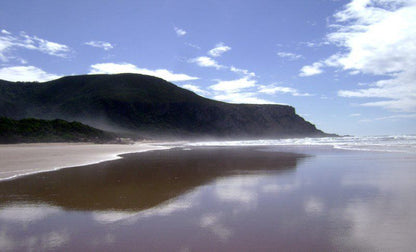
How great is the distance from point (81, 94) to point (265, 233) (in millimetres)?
103856

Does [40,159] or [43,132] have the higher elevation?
[43,132]

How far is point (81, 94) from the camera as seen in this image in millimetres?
99562

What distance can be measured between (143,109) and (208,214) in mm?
99781

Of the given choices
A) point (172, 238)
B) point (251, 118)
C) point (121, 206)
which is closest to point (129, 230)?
point (172, 238)

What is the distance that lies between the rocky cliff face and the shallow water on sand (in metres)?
81.8

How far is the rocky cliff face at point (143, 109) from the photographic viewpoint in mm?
89625

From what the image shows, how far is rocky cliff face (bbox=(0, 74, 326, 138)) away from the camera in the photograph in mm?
89625

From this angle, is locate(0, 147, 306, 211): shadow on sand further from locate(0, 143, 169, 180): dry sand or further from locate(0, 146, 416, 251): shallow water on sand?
locate(0, 143, 169, 180): dry sand

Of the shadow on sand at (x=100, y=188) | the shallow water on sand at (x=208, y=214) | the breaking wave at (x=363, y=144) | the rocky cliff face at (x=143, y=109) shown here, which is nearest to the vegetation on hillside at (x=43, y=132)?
the breaking wave at (x=363, y=144)

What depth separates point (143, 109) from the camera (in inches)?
4060

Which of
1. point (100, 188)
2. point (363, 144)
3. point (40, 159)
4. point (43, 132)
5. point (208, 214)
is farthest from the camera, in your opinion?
point (43, 132)

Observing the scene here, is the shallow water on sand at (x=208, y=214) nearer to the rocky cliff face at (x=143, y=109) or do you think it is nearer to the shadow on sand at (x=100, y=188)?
the shadow on sand at (x=100, y=188)

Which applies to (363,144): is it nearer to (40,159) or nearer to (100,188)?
(40,159)

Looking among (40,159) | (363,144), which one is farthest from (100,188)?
(363,144)
